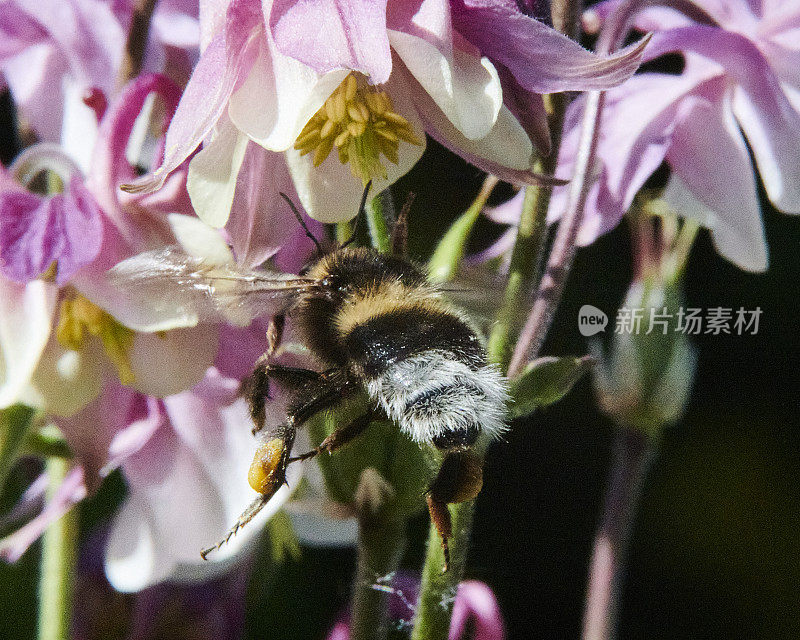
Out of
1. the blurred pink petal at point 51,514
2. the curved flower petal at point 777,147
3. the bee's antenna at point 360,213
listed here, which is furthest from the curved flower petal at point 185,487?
the curved flower petal at point 777,147

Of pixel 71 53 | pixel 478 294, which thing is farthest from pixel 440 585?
pixel 71 53

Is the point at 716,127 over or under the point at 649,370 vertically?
over

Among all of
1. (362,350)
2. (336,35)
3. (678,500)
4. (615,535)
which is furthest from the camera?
(678,500)

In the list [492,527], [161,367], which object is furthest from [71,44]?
[492,527]

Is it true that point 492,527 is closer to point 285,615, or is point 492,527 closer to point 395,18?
point 285,615

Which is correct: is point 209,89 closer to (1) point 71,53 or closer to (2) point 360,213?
(2) point 360,213

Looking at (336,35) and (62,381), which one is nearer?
(336,35)

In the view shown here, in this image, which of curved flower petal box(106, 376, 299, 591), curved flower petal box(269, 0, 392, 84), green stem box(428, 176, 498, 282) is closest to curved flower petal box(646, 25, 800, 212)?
green stem box(428, 176, 498, 282)
